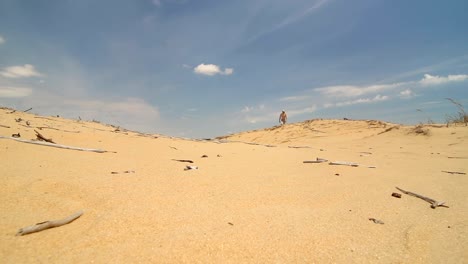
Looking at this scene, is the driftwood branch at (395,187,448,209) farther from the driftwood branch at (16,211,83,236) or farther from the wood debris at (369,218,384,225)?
the driftwood branch at (16,211,83,236)

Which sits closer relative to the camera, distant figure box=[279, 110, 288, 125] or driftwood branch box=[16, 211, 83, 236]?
driftwood branch box=[16, 211, 83, 236]

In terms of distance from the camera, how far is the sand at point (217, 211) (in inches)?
73.8

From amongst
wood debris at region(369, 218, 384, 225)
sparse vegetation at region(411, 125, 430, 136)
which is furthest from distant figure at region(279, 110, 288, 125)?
wood debris at region(369, 218, 384, 225)

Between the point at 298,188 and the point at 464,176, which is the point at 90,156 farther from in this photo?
the point at 464,176

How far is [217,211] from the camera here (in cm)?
256

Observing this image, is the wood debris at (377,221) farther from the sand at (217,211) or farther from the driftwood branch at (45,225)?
the driftwood branch at (45,225)

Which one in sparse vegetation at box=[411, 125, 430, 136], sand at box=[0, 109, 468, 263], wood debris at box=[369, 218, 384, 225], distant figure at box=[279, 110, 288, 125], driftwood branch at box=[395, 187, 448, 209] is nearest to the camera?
sand at box=[0, 109, 468, 263]

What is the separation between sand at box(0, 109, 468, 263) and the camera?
1.88 m

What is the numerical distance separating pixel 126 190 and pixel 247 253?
4.72 ft

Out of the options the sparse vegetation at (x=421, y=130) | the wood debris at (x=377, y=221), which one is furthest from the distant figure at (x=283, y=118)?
the wood debris at (x=377, y=221)

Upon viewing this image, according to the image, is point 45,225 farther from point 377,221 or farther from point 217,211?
point 377,221

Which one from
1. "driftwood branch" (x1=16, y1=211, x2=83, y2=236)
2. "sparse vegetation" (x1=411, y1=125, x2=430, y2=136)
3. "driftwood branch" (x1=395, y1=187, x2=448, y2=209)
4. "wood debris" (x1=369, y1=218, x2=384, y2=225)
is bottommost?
"wood debris" (x1=369, y1=218, x2=384, y2=225)

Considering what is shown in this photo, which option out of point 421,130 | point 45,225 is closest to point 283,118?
point 421,130

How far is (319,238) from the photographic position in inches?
84.8
